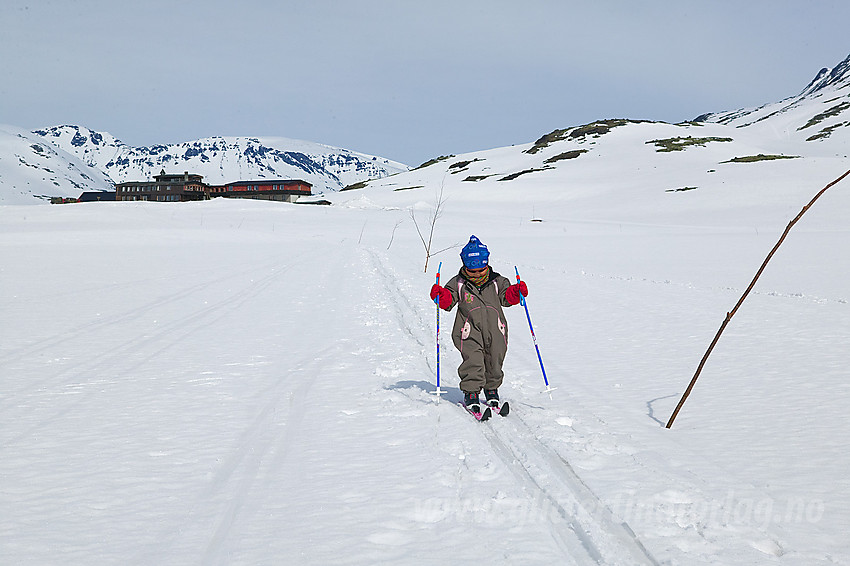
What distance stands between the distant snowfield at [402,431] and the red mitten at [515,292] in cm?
124

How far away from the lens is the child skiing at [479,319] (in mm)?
5988

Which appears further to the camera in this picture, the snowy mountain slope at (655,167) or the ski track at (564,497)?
the snowy mountain slope at (655,167)

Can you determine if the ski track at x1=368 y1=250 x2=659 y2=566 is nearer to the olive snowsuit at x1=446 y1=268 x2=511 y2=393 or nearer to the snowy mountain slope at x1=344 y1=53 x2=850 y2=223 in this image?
the olive snowsuit at x1=446 y1=268 x2=511 y2=393

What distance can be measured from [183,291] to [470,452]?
12.1 metres

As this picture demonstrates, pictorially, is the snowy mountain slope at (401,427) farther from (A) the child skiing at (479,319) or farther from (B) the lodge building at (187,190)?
(B) the lodge building at (187,190)

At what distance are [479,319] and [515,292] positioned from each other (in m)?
0.50

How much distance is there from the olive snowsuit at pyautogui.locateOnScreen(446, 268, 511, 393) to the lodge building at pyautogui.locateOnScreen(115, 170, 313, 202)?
99.1 m

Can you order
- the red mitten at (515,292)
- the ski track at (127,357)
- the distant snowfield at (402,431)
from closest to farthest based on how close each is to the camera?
the distant snowfield at (402,431) < the ski track at (127,357) < the red mitten at (515,292)

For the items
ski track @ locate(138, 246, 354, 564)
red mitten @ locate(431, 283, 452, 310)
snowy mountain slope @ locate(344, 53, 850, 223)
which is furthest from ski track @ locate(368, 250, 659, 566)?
snowy mountain slope @ locate(344, 53, 850, 223)

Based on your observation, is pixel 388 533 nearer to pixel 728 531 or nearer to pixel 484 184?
pixel 728 531

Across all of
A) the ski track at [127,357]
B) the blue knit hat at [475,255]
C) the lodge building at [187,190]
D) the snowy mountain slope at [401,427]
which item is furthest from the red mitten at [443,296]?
the lodge building at [187,190]

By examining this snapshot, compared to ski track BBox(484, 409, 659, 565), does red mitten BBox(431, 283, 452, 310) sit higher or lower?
higher

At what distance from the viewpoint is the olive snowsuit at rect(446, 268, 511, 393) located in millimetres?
→ 6012

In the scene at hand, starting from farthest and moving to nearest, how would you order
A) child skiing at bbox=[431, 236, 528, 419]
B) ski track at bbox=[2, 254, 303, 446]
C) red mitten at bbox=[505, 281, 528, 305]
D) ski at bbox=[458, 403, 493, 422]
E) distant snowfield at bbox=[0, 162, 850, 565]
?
1. child skiing at bbox=[431, 236, 528, 419]
2. red mitten at bbox=[505, 281, 528, 305]
3. ski track at bbox=[2, 254, 303, 446]
4. ski at bbox=[458, 403, 493, 422]
5. distant snowfield at bbox=[0, 162, 850, 565]
